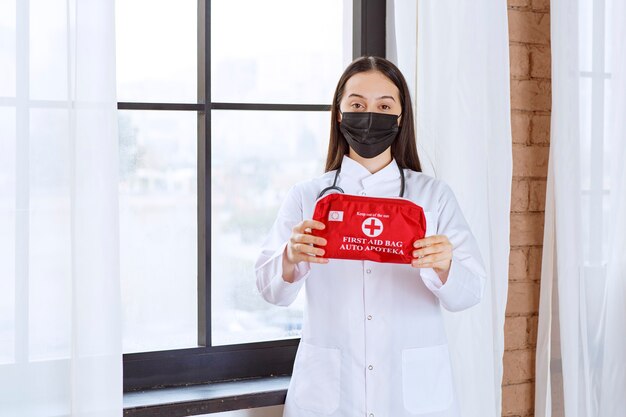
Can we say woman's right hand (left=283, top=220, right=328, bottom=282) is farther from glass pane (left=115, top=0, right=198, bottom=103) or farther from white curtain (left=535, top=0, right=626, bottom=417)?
white curtain (left=535, top=0, right=626, bottom=417)

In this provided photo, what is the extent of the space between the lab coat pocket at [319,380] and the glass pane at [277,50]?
0.85 m

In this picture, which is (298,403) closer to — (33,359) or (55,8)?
(33,359)

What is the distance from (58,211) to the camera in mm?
1817

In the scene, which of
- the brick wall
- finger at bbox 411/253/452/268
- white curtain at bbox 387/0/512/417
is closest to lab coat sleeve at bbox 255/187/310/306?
finger at bbox 411/253/452/268

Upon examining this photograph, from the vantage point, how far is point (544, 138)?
8.63 ft

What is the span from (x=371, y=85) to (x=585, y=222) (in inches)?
40.3

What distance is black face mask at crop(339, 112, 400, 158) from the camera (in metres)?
1.90

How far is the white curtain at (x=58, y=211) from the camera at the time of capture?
1.78m

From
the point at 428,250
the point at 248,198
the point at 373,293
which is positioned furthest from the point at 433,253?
the point at 248,198

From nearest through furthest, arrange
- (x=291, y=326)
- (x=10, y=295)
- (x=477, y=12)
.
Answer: (x=10, y=295) → (x=477, y=12) → (x=291, y=326)

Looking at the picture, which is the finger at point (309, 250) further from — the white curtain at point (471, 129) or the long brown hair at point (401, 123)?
the white curtain at point (471, 129)

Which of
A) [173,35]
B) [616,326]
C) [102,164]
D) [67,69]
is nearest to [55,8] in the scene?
[67,69]

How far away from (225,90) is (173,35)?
21 cm

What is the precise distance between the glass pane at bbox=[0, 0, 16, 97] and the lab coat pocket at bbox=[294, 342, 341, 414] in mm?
897
